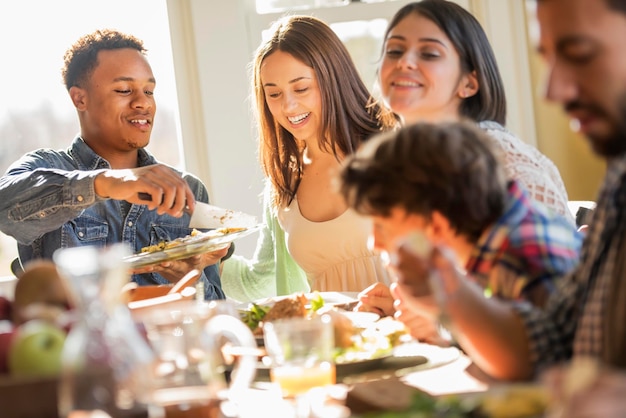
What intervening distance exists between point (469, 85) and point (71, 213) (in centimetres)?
130

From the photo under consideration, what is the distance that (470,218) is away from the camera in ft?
4.69

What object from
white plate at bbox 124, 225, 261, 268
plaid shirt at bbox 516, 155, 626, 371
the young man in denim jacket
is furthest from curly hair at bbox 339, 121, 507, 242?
the young man in denim jacket

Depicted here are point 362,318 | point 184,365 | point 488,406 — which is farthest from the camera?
point 362,318

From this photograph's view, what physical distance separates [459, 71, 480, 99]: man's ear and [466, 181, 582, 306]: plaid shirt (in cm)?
102

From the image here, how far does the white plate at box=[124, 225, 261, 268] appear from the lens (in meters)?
2.62

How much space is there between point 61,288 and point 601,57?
86cm

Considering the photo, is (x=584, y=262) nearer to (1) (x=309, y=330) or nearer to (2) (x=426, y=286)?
(2) (x=426, y=286)

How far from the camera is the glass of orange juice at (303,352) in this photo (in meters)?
1.30

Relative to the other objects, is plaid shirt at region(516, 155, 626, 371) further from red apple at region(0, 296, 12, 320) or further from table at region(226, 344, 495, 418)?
red apple at region(0, 296, 12, 320)

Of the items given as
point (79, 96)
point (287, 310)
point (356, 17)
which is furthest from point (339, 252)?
point (356, 17)

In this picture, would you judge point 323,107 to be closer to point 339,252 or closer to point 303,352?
point 339,252

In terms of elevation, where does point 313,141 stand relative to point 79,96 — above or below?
below

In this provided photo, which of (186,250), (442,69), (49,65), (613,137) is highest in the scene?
(49,65)

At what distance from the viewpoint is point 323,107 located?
3.10 meters
